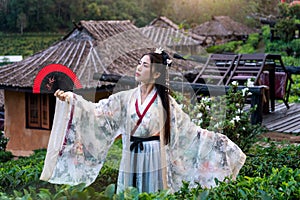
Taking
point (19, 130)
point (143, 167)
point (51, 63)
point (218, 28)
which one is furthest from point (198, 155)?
point (218, 28)

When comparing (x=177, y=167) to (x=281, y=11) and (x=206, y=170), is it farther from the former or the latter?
(x=281, y=11)

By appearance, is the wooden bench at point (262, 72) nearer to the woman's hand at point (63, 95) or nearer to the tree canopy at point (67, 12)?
the woman's hand at point (63, 95)

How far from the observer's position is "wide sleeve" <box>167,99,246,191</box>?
4.43 m

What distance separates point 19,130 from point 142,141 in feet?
31.6

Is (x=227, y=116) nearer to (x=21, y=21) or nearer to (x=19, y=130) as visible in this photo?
(x=19, y=130)

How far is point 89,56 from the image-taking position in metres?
13.5

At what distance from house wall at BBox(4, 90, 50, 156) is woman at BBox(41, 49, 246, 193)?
8.80 meters

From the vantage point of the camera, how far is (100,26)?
1480cm

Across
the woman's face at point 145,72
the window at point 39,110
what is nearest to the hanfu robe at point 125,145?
the woman's face at point 145,72

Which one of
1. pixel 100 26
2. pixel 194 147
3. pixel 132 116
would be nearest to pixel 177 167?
pixel 194 147

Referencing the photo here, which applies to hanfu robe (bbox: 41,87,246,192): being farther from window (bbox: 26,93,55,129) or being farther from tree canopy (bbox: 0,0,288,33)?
tree canopy (bbox: 0,0,288,33)

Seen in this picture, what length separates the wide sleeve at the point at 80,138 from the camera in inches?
162

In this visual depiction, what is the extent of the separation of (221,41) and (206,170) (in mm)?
40870

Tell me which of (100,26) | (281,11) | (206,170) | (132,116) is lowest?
(206,170)
